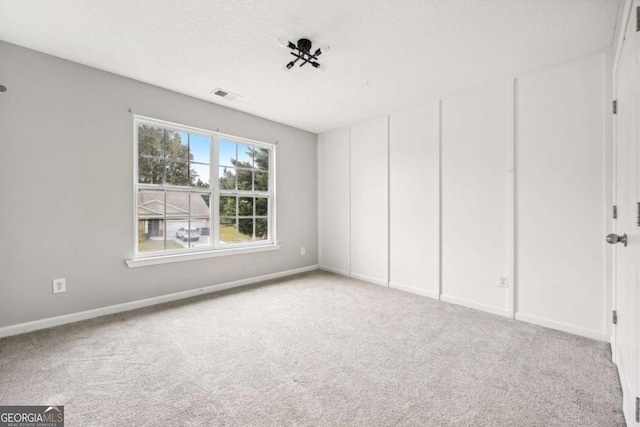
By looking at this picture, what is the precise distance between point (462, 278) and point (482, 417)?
1.87 metres

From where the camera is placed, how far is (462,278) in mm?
3135

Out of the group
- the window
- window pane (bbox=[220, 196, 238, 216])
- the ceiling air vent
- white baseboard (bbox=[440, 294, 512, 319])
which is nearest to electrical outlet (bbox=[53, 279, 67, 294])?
the window

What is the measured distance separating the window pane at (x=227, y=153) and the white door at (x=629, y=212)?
3707mm

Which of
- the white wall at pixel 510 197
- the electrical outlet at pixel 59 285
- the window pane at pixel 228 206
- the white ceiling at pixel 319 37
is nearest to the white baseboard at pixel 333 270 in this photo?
the white wall at pixel 510 197

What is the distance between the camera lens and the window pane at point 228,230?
3.72 meters

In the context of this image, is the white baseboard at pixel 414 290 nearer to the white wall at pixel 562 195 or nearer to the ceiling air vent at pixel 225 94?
the white wall at pixel 562 195

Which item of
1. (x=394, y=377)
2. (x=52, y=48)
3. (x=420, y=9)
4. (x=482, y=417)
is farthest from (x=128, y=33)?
(x=482, y=417)

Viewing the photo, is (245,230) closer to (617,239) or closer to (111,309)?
(111,309)

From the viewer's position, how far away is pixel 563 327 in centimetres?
246

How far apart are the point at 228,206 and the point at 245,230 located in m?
0.44

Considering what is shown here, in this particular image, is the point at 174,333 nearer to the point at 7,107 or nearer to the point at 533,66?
the point at 7,107

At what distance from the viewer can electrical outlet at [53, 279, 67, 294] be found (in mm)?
2506

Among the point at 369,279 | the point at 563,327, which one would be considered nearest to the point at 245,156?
the point at 369,279

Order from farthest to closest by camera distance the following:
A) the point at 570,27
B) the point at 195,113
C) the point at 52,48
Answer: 1. the point at 195,113
2. the point at 52,48
3. the point at 570,27
